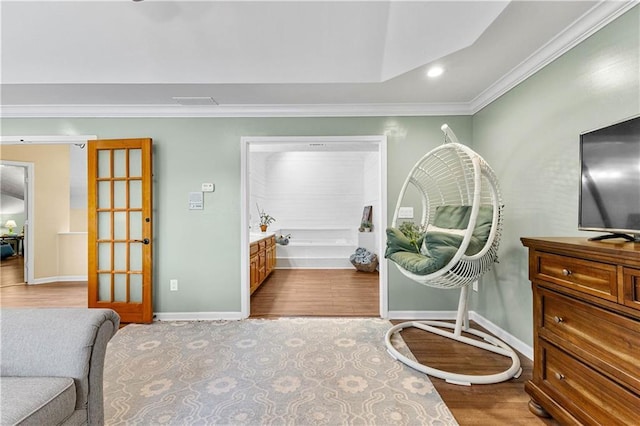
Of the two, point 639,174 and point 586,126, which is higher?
point 586,126

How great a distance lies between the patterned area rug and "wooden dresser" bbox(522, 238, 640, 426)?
0.60 meters

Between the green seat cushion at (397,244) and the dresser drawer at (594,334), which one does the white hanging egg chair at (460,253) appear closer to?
the green seat cushion at (397,244)

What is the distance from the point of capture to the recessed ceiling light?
229cm

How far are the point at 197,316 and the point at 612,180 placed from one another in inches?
139

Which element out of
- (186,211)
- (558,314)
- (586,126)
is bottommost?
(558,314)

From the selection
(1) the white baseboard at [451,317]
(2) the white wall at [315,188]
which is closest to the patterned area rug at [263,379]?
(1) the white baseboard at [451,317]

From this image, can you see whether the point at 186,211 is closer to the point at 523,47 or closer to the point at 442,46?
the point at 442,46

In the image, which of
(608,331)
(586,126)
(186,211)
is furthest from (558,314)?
(186,211)

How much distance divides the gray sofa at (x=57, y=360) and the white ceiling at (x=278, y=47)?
2.05m

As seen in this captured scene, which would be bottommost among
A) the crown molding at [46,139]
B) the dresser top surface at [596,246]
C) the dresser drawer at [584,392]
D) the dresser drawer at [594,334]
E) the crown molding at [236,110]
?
the dresser drawer at [584,392]

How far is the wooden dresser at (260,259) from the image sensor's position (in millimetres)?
3707

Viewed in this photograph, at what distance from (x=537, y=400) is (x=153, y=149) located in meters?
3.83

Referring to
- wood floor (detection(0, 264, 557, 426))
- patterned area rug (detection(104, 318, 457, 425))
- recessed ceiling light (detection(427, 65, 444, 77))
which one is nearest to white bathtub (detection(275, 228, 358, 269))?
wood floor (detection(0, 264, 557, 426))

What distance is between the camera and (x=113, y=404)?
1711 millimetres
